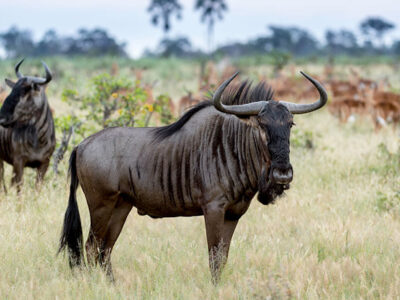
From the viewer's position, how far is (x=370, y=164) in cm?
837

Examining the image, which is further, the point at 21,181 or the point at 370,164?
the point at 370,164

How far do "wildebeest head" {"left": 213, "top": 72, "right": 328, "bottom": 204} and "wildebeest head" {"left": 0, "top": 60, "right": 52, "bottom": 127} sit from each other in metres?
3.44

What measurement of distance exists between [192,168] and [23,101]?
329 cm

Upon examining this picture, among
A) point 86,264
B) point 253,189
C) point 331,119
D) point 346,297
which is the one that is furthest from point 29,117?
point 331,119

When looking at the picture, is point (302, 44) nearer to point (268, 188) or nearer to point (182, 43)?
point (182, 43)

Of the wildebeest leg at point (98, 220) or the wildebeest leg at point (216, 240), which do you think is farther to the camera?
the wildebeest leg at point (98, 220)

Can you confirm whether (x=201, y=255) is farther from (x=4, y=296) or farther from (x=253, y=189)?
(x=4, y=296)

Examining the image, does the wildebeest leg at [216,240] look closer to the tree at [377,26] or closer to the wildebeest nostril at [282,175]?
the wildebeest nostril at [282,175]

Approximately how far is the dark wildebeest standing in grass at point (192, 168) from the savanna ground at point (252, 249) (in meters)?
0.34

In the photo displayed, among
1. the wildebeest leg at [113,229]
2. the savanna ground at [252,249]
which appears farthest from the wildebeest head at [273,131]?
the wildebeest leg at [113,229]

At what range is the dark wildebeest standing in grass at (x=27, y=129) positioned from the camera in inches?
259

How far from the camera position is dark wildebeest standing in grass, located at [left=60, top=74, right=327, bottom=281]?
4.05m

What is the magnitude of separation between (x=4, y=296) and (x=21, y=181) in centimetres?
287

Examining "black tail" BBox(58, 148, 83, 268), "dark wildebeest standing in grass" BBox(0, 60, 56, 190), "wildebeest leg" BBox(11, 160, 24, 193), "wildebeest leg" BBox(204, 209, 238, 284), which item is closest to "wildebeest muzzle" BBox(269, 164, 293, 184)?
"wildebeest leg" BBox(204, 209, 238, 284)
